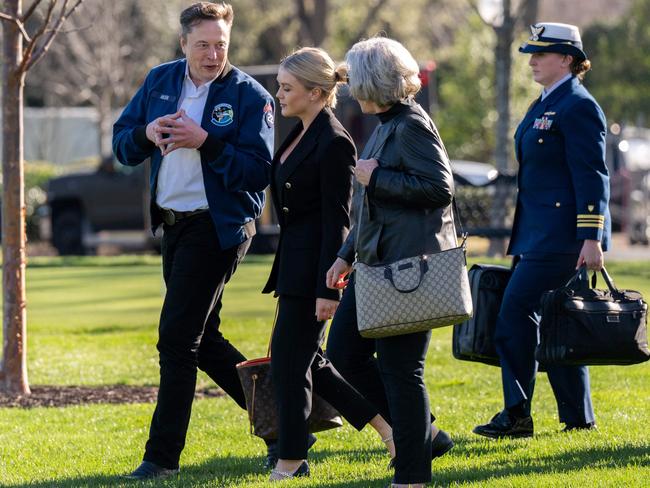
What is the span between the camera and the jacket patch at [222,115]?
5.54 metres

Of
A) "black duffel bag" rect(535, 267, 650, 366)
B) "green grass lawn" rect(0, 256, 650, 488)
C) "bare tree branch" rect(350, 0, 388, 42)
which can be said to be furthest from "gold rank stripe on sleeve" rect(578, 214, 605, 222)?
"bare tree branch" rect(350, 0, 388, 42)

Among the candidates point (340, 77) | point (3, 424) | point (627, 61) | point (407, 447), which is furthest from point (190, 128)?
point (627, 61)

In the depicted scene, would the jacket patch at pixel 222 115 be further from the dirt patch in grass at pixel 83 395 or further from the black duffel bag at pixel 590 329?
the dirt patch in grass at pixel 83 395

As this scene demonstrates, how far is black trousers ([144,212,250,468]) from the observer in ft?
17.9

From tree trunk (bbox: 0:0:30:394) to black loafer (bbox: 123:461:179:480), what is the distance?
8.35 feet

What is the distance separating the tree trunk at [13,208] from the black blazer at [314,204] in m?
3.02

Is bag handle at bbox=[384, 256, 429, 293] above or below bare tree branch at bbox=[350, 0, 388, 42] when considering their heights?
below

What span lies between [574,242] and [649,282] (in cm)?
885

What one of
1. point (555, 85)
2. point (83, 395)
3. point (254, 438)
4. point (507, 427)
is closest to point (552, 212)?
point (555, 85)

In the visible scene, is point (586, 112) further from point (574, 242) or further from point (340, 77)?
point (340, 77)

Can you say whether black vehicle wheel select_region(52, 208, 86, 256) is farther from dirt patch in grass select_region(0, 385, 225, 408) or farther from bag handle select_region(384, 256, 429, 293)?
bag handle select_region(384, 256, 429, 293)

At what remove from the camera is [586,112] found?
5.90 metres

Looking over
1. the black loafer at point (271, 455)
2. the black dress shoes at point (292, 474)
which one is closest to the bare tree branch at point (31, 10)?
A: the black loafer at point (271, 455)

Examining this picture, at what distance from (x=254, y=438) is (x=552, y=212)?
189 cm
